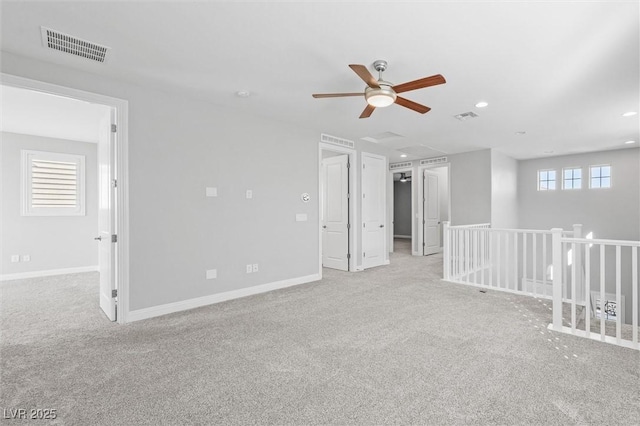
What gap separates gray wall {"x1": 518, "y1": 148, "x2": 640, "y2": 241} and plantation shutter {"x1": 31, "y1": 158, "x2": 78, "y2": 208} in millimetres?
11033

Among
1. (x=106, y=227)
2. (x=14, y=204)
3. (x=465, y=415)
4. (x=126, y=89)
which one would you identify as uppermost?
(x=126, y=89)

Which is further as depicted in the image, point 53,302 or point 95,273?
point 95,273

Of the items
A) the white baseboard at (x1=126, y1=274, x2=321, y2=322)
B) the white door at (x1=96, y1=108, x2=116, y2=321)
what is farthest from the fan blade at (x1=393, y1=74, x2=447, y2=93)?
the white baseboard at (x1=126, y1=274, x2=321, y2=322)

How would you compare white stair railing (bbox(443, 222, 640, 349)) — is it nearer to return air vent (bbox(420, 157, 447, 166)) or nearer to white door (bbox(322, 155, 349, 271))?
white door (bbox(322, 155, 349, 271))

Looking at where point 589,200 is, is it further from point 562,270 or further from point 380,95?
point 380,95

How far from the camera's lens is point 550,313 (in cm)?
360

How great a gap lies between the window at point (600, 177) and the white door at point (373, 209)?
5.54m

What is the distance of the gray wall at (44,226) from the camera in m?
5.40

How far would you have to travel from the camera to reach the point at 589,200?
7.78 metres

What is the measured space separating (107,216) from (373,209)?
4.66 meters

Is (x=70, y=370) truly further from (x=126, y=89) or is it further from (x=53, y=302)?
(x=126, y=89)

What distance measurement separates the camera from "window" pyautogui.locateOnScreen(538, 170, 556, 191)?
27.3 feet

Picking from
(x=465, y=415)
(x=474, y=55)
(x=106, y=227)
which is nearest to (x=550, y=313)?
(x=465, y=415)

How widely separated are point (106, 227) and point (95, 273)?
315 cm
